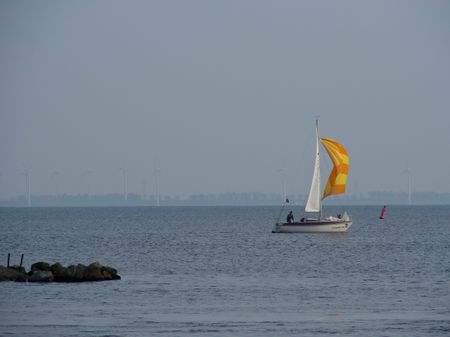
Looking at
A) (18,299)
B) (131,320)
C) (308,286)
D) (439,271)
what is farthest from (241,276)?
(131,320)

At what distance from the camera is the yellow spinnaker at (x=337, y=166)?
360 feet

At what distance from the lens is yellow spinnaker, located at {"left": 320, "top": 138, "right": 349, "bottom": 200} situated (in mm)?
109706

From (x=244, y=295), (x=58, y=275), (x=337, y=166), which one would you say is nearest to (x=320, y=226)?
(x=337, y=166)

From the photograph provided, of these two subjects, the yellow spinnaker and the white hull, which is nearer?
the white hull

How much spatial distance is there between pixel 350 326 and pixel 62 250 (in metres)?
53.2

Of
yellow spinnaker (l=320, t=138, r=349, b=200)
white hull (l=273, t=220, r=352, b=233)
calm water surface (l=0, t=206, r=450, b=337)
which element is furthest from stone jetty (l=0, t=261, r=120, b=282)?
yellow spinnaker (l=320, t=138, r=349, b=200)

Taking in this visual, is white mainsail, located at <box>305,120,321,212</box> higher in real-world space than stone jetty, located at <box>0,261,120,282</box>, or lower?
higher

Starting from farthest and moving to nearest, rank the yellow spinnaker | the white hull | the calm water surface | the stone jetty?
the yellow spinnaker → the white hull → the stone jetty → the calm water surface

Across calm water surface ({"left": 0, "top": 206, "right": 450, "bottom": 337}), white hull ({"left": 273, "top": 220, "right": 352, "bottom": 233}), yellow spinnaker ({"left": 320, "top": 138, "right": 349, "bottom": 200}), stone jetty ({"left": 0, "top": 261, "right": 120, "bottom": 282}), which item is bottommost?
calm water surface ({"left": 0, "top": 206, "right": 450, "bottom": 337})

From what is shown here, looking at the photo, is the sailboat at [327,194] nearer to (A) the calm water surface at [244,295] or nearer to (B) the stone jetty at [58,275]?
(A) the calm water surface at [244,295]

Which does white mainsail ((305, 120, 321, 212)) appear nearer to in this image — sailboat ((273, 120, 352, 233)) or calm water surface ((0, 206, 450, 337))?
sailboat ((273, 120, 352, 233))

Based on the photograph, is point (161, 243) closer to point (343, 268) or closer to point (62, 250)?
point (62, 250)

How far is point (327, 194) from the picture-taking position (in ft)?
367

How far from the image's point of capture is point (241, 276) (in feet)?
200
